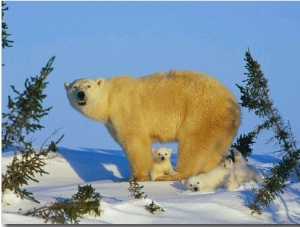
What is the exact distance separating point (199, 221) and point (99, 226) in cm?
127

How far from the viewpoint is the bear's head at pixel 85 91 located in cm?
1220

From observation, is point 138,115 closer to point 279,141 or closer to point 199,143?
point 199,143

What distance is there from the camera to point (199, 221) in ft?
25.3

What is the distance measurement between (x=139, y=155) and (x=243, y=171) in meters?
1.81

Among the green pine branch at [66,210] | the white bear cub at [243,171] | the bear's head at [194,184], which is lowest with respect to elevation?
the green pine branch at [66,210]

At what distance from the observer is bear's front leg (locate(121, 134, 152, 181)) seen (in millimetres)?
12086

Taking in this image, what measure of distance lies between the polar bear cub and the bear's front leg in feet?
4.94

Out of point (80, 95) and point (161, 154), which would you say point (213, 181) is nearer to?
point (161, 154)

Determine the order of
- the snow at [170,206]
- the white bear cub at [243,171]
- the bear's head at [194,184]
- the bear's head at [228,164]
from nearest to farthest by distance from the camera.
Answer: the snow at [170,206], the bear's head at [194,184], the white bear cub at [243,171], the bear's head at [228,164]

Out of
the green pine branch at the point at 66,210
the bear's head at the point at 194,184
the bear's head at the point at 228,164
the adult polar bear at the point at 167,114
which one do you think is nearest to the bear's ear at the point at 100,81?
the adult polar bear at the point at 167,114

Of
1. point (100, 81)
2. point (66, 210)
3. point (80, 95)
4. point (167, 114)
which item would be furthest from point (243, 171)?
point (66, 210)

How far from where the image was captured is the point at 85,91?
1219 cm

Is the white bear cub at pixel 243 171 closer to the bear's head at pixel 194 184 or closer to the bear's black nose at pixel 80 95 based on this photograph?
the bear's head at pixel 194 184

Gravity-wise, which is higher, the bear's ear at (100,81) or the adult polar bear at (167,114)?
the bear's ear at (100,81)
